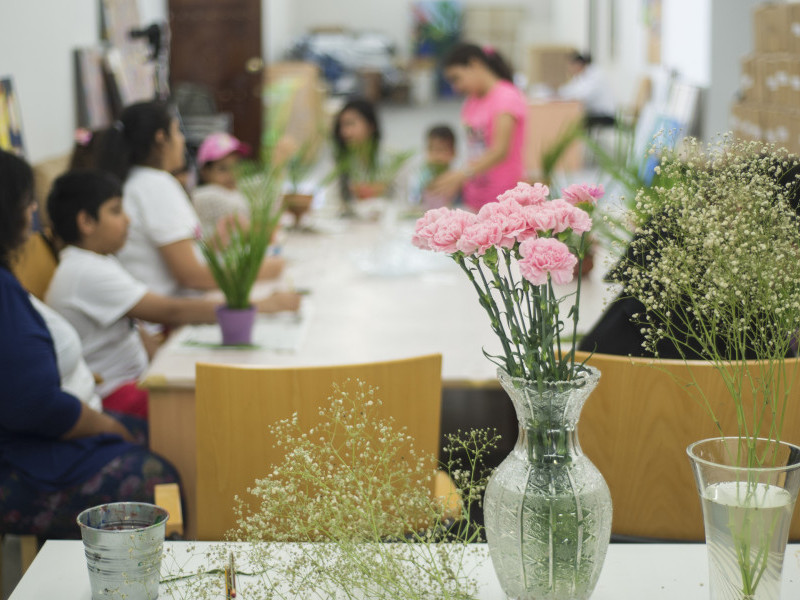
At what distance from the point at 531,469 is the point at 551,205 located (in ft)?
0.97

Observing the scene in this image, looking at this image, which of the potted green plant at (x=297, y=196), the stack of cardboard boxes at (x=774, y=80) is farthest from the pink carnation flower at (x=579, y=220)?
the potted green plant at (x=297, y=196)

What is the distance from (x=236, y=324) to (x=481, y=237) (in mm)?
1394

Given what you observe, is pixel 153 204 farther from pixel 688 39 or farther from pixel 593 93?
pixel 593 93

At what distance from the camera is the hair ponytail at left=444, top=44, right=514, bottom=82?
4.59 m

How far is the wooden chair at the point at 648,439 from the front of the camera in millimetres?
1698

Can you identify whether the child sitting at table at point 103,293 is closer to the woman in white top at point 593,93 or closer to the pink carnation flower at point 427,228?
the pink carnation flower at point 427,228

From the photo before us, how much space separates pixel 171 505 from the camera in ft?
5.81

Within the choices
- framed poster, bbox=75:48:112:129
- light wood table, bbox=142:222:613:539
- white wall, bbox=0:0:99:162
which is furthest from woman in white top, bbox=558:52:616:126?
light wood table, bbox=142:222:613:539

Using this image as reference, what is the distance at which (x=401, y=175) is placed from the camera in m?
5.09

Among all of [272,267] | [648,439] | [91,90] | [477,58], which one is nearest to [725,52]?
[477,58]

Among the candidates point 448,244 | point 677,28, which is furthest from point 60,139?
point 677,28

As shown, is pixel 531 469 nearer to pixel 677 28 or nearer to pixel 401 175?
pixel 401 175

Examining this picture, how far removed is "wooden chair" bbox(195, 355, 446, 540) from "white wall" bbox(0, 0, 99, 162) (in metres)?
2.64

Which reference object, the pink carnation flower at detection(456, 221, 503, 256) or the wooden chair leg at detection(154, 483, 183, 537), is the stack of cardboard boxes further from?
the pink carnation flower at detection(456, 221, 503, 256)
